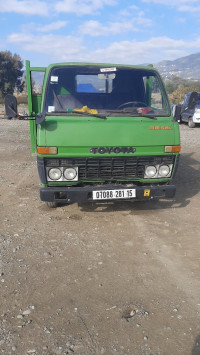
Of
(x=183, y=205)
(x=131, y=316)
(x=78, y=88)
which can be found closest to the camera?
(x=131, y=316)

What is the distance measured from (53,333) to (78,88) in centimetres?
371

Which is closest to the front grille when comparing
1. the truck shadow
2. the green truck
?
the green truck

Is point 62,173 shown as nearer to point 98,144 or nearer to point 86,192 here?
point 86,192

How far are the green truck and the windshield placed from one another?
2 cm

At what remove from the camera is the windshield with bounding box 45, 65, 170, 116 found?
179 inches

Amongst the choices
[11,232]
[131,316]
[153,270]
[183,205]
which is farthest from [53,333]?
[183,205]

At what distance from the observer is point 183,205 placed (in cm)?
548

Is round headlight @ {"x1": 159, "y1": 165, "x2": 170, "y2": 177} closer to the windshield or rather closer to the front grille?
the front grille

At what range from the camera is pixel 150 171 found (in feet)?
14.5

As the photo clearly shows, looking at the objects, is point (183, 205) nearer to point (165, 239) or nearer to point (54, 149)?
point (165, 239)

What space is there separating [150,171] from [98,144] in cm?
89

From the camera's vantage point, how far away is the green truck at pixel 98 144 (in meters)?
4.12

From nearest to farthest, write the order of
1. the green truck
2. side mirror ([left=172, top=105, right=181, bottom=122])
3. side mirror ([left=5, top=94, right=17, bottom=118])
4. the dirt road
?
the dirt road → side mirror ([left=5, top=94, right=17, bottom=118]) → the green truck → side mirror ([left=172, top=105, right=181, bottom=122])

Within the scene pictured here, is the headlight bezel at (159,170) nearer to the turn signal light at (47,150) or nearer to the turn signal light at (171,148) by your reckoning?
the turn signal light at (171,148)
